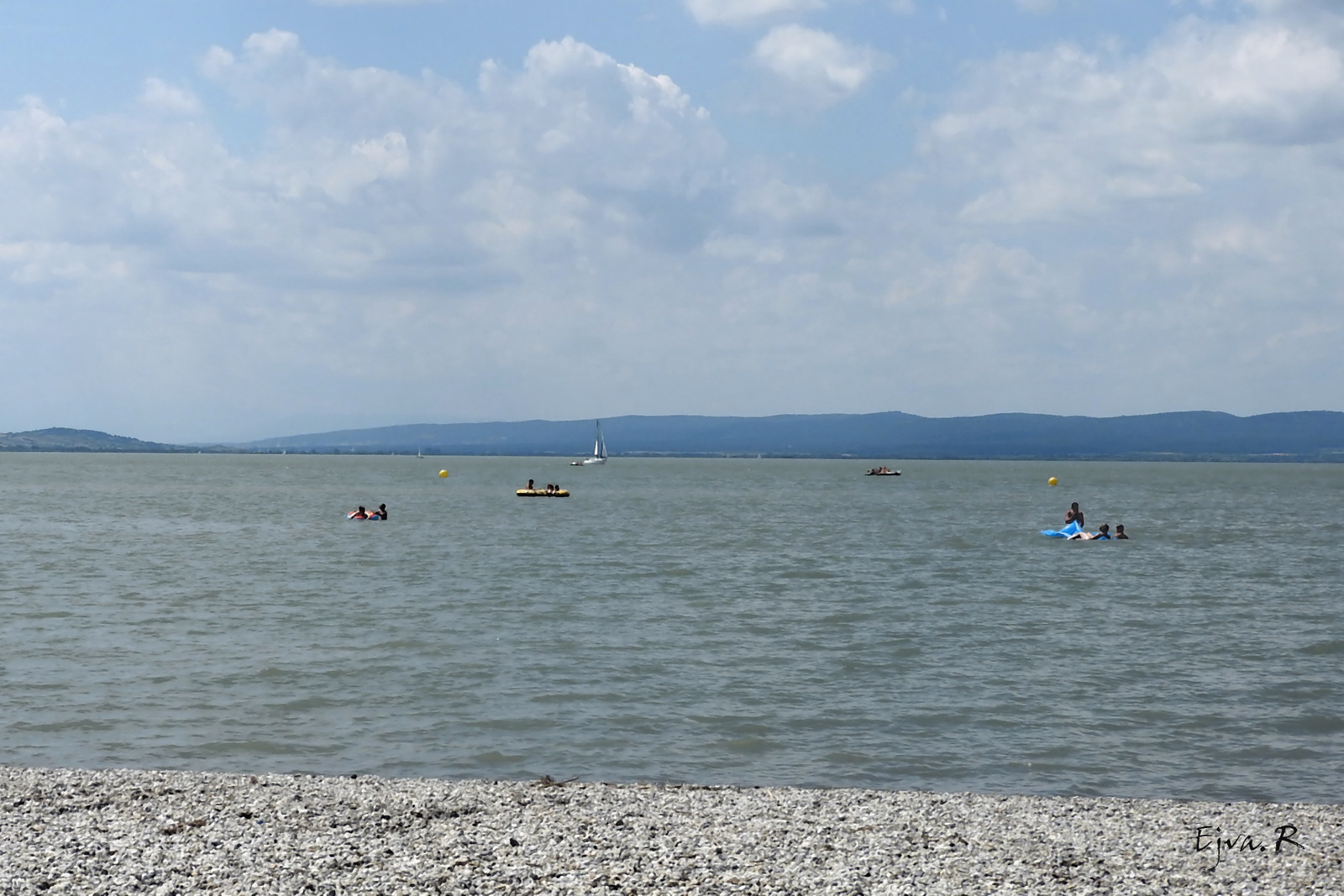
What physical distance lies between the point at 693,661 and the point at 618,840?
43.7 feet

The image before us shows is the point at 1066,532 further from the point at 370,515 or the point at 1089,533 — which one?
the point at 370,515

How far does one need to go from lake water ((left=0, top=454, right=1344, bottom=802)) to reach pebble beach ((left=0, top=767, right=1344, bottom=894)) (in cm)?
195

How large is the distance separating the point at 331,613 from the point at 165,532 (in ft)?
121

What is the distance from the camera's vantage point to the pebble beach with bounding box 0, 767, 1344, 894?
10.4 metres

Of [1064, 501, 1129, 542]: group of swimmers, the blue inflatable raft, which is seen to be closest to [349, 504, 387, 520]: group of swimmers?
the blue inflatable raft

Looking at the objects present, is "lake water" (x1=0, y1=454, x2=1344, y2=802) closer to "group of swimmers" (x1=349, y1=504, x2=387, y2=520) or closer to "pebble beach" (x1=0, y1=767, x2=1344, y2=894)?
"pebble beach" (x1=0, y1=767, x2=1344, y2=894)

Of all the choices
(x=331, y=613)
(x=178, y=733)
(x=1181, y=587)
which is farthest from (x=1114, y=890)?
(x=1181, y=587)

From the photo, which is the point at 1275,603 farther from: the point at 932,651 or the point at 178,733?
the point at 178,733

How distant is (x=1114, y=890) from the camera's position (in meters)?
10.5

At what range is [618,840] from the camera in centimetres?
1181

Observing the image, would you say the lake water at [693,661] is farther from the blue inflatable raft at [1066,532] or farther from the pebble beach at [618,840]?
the blue inflatable raft at [1066,532]

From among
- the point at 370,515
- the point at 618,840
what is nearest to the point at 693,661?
the point at 618,840

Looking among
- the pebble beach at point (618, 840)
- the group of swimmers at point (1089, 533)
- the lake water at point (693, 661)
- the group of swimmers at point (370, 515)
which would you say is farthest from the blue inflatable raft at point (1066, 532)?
the pebble beach at point (618, 840)

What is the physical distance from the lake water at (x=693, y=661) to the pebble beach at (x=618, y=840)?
1.95 m
